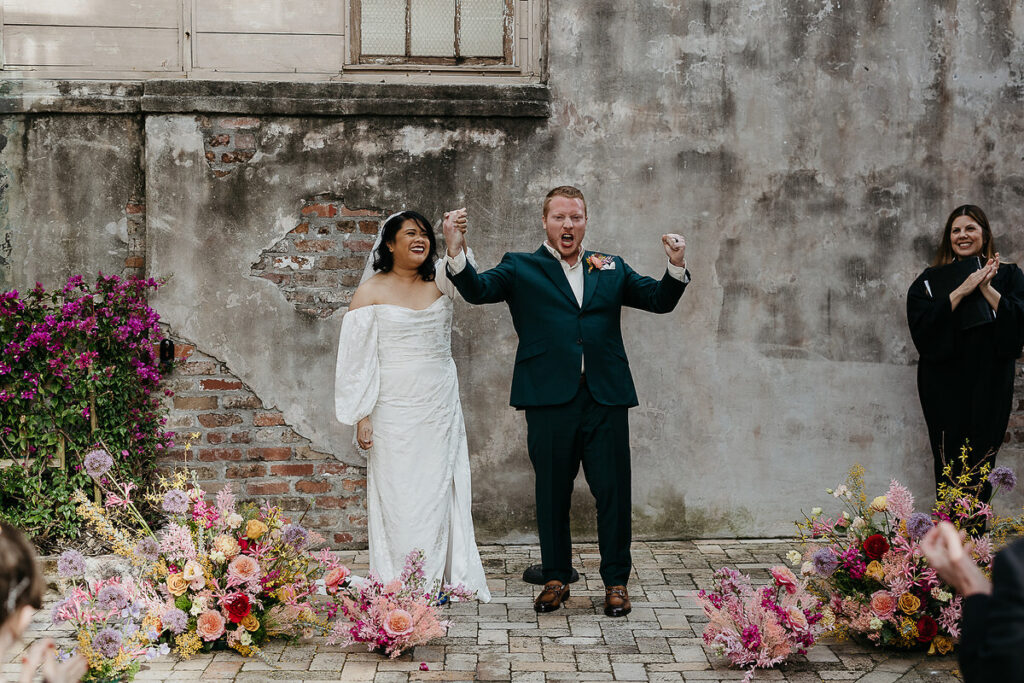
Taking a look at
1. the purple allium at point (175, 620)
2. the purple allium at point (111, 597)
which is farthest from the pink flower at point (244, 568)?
the purple allium at point (111, 597)

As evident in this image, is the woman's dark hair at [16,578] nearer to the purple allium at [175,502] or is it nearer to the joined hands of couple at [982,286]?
the purple allium at [175,502]

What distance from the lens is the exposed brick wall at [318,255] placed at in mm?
6398

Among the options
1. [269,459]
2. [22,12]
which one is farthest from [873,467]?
[22,12]

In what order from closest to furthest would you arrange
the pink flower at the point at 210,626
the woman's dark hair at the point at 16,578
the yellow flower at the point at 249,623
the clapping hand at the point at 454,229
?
the woman's dark hair at the point at 16,578 < the pink flower at the point at 210,626 < the yellow flower at the point at 249,623 < the clapping hand at the point at 454,229

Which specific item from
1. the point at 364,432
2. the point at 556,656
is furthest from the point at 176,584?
the point at 556,656

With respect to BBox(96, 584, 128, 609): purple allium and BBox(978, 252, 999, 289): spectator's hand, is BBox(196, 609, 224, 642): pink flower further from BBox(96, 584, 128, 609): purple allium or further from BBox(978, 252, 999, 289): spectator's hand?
BBox(978, 252, 999, 289): spectator's hand

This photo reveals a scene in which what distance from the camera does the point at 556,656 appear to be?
15.0 feet

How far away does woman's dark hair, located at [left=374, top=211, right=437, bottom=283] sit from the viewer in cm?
537

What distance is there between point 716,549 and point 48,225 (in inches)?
178

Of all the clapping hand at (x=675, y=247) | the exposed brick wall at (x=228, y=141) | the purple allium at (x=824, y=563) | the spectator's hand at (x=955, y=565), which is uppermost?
the exposed brick wall at (x=228, y=141)

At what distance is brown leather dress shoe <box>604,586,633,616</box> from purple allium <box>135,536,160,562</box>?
214 cm

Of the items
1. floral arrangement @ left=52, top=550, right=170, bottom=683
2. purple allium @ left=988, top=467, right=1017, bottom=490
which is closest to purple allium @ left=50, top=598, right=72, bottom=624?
floral arrangement @ left=52, top=550, right=170, bottom=683

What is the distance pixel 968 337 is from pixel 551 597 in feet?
8.71

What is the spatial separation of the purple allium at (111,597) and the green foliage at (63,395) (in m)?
1.99
